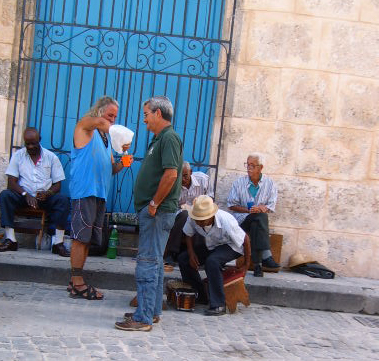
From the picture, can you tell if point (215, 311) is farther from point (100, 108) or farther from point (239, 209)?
point (100, 108)

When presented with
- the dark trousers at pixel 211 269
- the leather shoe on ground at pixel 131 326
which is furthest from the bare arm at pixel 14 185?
the leather shoe on ground at pixel 131 326

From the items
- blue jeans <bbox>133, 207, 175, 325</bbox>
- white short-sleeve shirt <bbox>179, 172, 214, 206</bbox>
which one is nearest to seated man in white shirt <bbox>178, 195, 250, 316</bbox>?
blue jeans <bbox>133, 207, 175, 325</bbox>

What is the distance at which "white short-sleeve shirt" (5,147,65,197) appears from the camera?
7305 millimetres

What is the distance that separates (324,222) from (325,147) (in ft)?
2.77

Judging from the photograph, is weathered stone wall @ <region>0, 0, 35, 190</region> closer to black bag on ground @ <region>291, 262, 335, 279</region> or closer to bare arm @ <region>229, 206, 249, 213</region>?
bare arm @ <region>229, 206, 249, 213</region>

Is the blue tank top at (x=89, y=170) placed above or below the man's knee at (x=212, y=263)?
above

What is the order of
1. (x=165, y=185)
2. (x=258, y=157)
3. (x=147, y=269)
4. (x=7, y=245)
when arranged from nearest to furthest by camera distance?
(x=165, y=185), (x=147, y=269), (x=7, y=245), (x=258, y=157)

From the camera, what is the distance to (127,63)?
7.77m

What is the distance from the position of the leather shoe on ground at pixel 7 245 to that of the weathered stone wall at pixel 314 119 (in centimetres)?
231

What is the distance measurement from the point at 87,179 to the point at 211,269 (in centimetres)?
133

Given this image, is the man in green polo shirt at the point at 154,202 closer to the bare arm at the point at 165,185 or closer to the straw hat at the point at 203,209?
the bare arm at the point at 165,185

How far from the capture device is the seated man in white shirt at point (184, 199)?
685 cm

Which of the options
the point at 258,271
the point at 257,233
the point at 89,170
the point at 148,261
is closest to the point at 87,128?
the point at 89,170

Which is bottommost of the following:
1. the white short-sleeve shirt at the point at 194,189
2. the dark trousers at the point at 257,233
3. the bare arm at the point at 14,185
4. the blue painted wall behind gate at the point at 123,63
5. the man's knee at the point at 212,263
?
the man's knee at the point at 212,263
